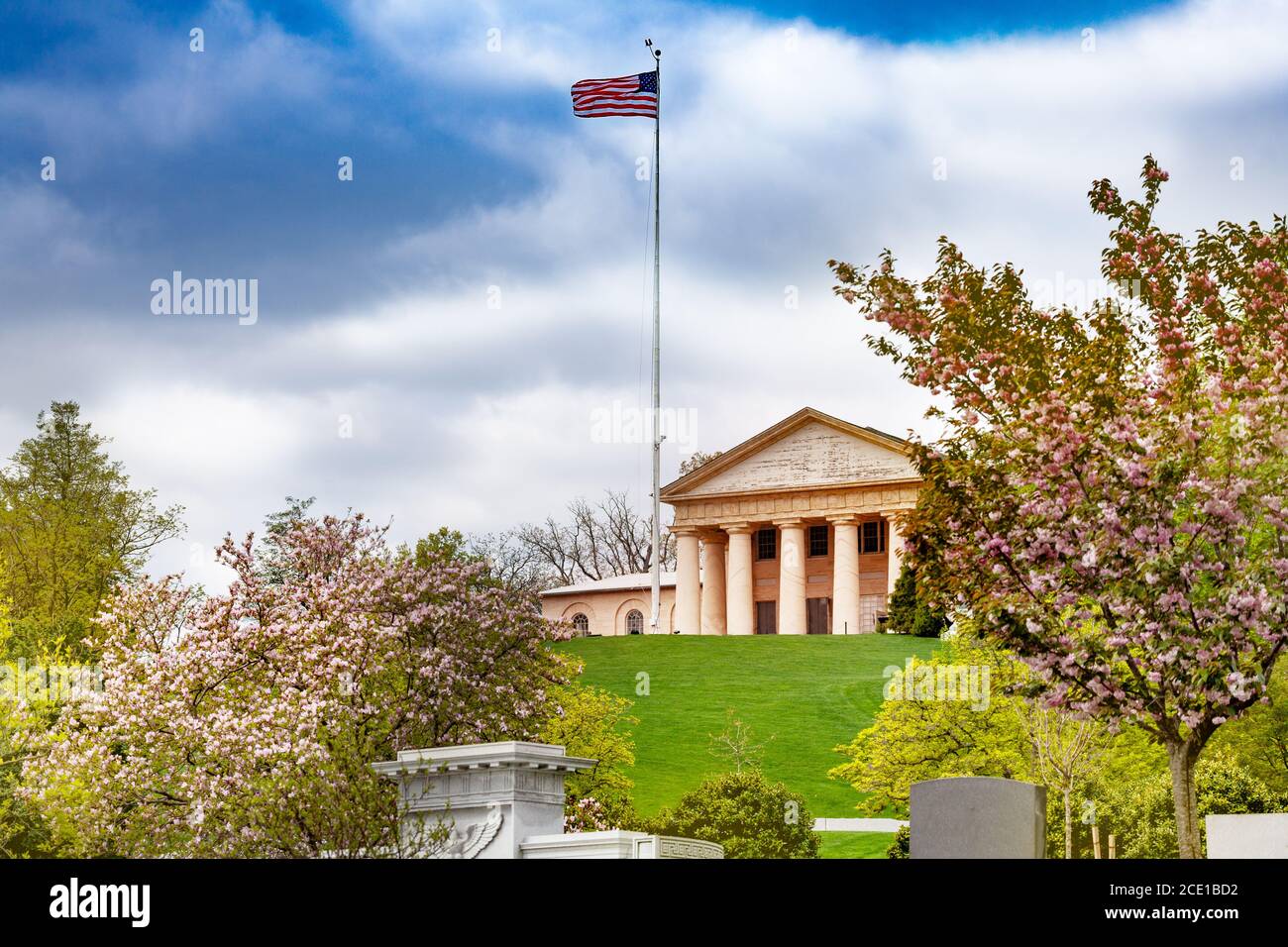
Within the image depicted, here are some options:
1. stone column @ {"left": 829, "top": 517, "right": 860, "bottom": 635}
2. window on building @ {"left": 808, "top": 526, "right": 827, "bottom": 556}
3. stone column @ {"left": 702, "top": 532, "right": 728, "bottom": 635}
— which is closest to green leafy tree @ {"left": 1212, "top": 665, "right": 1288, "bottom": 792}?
stone column @ {"left": 829, "top": 517, "right": 860, "bottom": 635}

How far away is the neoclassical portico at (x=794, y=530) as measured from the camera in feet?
252

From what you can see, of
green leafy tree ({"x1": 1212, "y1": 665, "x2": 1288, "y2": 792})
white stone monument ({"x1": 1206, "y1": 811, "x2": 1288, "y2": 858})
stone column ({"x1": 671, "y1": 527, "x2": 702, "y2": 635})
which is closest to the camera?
white stone monument ({"x1": 1206, "y1": 811, "x2": 1288, "y2": 858})

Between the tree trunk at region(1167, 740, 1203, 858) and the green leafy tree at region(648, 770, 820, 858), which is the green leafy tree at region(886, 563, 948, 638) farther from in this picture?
the tree trunk at region(1167, 740, 1203, 858)

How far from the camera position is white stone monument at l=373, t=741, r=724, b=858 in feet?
62.1

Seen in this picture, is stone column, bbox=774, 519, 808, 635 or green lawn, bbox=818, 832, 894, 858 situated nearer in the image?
green lawn, bbox=818, 832, 894, 858

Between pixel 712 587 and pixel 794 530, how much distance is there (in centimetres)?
640

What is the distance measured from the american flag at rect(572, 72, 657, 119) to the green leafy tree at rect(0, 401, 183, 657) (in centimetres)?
2251

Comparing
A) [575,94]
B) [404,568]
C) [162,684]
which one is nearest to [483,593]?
[404,568]

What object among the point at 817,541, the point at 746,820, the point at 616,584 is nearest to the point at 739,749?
the point at 746,820

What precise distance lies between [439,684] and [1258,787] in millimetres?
17549

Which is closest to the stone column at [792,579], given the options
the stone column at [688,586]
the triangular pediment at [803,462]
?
the triangular pediment at [803,462]

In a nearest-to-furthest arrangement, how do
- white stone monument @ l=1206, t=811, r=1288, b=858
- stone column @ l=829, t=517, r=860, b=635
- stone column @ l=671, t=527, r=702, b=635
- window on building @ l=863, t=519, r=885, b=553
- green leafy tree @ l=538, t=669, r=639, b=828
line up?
1. white stone monument @ l=1206, t=811, r=1288, b=858
2. green leafy tree @ l=538, t=669, r=639, b=828
3. stone column @ l=829, t=517, r=860, b=635
4. window on building @ l=863, t=519, r=885, b=553
5. stone column @ l=671, t=527, r=702, b=635

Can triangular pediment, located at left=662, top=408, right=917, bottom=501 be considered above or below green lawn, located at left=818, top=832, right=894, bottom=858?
above

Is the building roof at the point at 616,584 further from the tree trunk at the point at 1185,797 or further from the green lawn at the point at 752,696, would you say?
the tree trunk at the point at 1185,797
